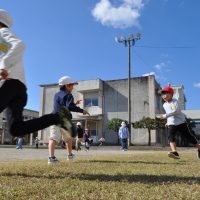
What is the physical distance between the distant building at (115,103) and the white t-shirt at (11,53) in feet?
138

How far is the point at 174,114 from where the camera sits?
812 centimetres

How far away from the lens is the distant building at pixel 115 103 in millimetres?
46275

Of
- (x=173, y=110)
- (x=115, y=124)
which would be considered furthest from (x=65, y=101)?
(x=115, y=124)

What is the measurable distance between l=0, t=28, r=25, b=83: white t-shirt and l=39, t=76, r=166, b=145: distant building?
4192 cm

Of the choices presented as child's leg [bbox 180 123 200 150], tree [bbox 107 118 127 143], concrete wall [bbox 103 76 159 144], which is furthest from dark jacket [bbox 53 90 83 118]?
concrete wall [bbox 103 76 159 144]

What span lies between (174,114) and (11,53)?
5.15m

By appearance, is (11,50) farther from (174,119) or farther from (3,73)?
(174,119)

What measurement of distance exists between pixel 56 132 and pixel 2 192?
12.1 feet

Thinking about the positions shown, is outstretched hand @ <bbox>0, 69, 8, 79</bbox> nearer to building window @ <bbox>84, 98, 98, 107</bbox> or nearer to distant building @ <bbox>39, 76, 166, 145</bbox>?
distant building @ <bbox>39, 76, 166, 145</bbox>

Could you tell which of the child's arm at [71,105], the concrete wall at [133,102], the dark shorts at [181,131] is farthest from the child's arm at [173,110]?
the concrete wall at [133,102]

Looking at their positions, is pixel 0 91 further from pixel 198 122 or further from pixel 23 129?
pixel 198 122

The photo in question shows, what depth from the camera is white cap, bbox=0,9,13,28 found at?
4309mm

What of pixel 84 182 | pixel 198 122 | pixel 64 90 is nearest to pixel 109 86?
pixel 198 122

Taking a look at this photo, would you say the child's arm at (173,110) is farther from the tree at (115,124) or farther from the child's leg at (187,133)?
the tree at (115,124)
